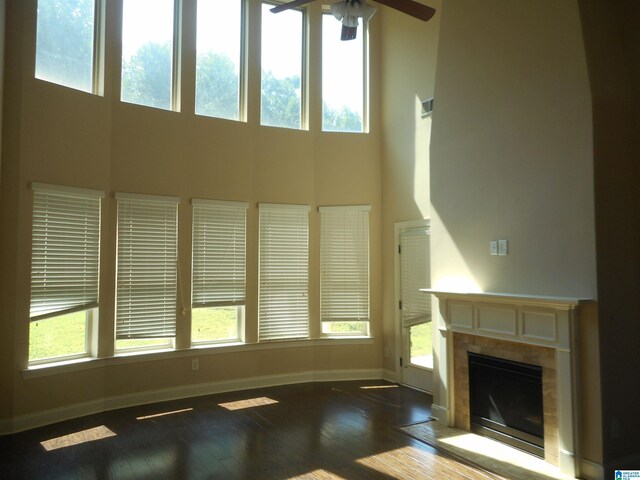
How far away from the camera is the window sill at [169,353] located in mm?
4562

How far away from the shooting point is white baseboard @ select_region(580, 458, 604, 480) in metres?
3.31

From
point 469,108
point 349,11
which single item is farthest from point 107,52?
point 469,108

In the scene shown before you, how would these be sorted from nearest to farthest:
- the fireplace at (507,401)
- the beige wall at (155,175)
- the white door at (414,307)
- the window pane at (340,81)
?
the fireplace at (507,401) → the beige wall at (155,175) → the white door at (414,307) → the window pane at (340,81)

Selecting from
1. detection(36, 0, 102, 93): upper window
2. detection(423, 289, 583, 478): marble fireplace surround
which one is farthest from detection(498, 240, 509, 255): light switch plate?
detection(36, 0, 102, 93): upper window

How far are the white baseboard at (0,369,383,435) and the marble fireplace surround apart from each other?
1.88 m

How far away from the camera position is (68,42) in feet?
15.9

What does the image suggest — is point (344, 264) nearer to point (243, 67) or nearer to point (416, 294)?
point (416, 294)

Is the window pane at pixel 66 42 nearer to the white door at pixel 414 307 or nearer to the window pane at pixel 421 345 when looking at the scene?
the white door at pixel 414 307

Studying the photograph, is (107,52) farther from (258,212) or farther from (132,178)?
(258,212)

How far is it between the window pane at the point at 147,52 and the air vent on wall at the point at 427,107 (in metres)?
3.12

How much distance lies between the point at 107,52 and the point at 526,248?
4705 millimetres

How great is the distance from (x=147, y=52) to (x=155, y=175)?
1.45 m

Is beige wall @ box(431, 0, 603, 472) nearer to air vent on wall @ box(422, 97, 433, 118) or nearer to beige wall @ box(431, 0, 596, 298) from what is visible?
beige wall @ box(431, 0, 596, 298)

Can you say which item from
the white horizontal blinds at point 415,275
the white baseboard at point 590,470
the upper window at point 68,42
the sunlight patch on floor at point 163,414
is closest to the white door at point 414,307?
the white horizontal blinds at point 415,275
